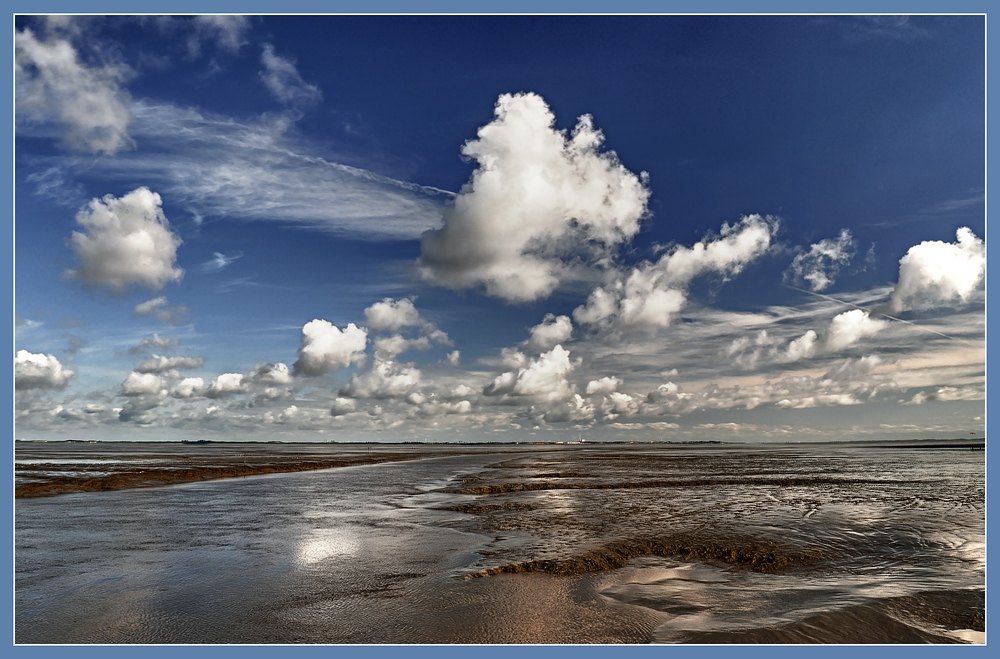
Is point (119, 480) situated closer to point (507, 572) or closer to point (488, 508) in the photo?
point (488, 508)

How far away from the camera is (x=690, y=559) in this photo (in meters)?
14.4

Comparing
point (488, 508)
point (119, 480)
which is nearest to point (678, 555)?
point (488, 508)

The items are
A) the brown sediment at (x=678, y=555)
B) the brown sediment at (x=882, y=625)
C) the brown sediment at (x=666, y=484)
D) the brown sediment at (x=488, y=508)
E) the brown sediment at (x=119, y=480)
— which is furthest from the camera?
the brown sediment at (x=666, y=484)

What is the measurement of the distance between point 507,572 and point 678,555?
16.5 feet

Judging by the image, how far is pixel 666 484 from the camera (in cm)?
3528

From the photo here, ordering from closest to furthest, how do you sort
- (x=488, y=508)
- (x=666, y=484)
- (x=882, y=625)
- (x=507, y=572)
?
(x=882, y=625) < (x=507, y=572) < (x=488, y=508) < (x=666, y=484)

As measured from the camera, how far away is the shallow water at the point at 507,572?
9508mm

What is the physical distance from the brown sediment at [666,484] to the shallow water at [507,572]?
7460mm

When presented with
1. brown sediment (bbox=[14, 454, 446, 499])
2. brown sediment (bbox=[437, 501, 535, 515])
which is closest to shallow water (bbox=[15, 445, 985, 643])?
brown sediment (bbox=[437, 501, 535, 515])

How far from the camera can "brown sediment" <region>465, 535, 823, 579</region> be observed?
13.3 metres

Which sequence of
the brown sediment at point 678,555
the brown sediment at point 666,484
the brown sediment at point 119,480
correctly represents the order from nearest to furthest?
the brown sediment at point 678,555
the brown sediment at point 119,480
the brown sediment at point 666,484

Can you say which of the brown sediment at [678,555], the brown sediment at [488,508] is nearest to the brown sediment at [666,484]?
the brown sediment at [488,508]

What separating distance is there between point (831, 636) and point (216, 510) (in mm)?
23779

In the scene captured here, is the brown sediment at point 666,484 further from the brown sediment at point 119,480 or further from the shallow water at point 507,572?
the brown sediment at point 119,480
